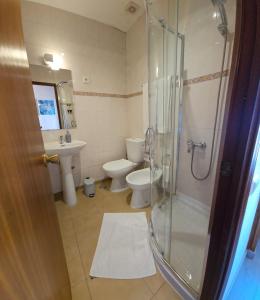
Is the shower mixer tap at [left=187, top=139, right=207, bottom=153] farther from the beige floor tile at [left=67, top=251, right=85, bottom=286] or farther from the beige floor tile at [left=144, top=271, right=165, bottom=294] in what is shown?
the beige floor tile at [left=67, top=251, right=85, bottom=286]

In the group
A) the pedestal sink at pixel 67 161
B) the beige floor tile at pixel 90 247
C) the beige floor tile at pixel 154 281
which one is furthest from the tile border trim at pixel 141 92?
the beige floor tile at pixel 154 281

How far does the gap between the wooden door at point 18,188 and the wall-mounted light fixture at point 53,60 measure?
154 cm

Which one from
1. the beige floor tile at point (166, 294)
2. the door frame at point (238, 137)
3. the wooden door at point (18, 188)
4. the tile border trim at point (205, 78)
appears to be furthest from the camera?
the tile border trim at point (205, 78)

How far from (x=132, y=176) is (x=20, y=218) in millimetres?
1605

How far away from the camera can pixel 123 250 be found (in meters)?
1.37

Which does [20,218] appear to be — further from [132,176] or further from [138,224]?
[132,176]

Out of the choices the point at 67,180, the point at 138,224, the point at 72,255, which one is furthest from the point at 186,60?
the point at 72,255

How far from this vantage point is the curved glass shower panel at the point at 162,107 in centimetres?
144

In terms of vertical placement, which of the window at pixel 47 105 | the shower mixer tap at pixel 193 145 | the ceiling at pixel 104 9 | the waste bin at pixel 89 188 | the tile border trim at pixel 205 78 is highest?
the ceiling at pixel 104 9

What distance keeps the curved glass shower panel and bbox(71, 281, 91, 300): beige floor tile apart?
0.63 meters

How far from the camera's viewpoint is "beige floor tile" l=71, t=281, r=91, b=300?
1031 millimetres

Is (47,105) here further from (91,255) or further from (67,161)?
(91,255)

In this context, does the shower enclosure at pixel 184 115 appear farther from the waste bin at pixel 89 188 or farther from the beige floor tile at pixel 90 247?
the waste bin at pixel 89 188

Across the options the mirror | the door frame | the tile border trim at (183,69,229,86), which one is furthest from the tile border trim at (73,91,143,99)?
the door frame
